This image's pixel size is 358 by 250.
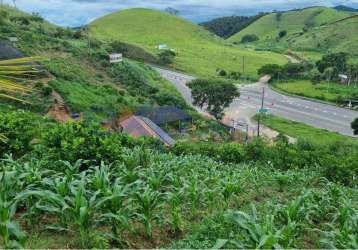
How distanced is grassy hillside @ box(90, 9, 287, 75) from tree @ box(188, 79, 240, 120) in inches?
1599

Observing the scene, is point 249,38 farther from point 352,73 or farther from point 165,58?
point 352,73

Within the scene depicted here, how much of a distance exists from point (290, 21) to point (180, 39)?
64.2 metres

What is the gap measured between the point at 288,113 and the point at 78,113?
33.6m

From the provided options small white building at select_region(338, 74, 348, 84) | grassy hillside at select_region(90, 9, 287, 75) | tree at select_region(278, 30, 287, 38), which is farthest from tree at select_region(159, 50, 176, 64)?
tree at select_region(278, 30, 287, 38)

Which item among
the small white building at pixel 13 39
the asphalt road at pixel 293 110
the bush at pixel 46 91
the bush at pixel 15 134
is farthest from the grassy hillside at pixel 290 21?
the bush at pixel 15 134

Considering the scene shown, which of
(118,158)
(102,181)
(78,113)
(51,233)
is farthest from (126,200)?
(78,113)

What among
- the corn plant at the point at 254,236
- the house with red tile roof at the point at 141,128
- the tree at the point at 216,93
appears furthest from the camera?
the tree at the point at 216,93

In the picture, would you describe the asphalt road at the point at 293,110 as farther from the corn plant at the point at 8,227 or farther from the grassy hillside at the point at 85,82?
the corn plant at the point at 8,227

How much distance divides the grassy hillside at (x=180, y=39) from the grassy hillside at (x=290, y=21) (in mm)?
37669

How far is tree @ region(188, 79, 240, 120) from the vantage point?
49.2 meters

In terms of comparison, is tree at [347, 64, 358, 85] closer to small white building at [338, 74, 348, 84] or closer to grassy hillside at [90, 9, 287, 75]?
small white building at [338, 74, 348, 84]

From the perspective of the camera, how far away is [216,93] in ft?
162

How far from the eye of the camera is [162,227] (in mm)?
6469

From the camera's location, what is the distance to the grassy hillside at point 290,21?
164 metres
